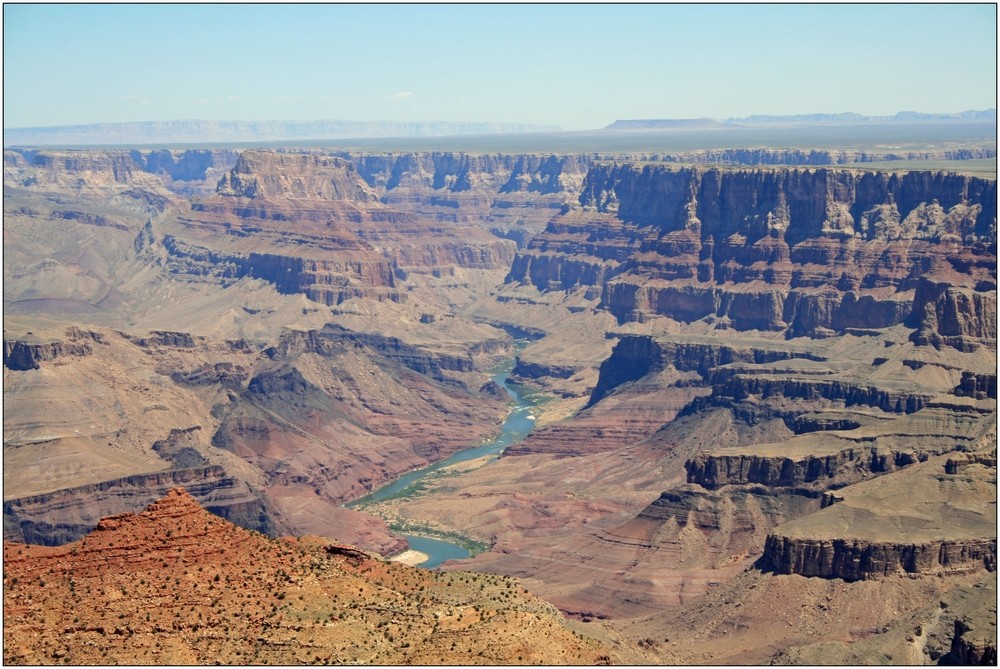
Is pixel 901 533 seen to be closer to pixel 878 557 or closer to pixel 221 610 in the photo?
pixel 878 557

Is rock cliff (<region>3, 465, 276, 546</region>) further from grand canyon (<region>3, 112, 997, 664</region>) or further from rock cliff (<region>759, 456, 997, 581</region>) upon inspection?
rock cliff (<region>759, 456, 997, 581</region>)

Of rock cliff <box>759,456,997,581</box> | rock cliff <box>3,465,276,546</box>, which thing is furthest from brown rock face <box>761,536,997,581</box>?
rock cliff <box>3,465,276,546</box>

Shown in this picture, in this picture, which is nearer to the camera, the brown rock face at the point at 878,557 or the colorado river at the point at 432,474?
the brown rock face at the point at 878,557

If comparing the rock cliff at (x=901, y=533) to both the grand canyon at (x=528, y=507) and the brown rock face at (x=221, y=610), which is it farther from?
the brown rock face at (x=221, y=610)

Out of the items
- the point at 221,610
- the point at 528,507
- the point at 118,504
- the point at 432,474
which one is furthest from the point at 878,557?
the point at 432,474

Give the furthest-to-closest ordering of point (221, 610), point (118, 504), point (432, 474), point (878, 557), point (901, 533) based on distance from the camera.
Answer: point (432, 474)
point (118, 504)
point (901, 533)
point (878, 557)
point (221, 610)

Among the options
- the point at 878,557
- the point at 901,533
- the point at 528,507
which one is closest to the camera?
the point at 878,557

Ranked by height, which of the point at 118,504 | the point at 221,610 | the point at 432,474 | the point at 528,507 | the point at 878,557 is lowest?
the point at 432,474

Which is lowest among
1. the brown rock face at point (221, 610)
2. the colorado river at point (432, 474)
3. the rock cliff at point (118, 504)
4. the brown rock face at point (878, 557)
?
the colorado river at point (432, 474)

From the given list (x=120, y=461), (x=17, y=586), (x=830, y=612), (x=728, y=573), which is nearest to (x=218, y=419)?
(x=120, y=461)

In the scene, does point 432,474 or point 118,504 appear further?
point 432,474

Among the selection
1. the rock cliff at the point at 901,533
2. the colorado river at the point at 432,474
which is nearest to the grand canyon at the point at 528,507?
the rock cliff at the point at 901,533
